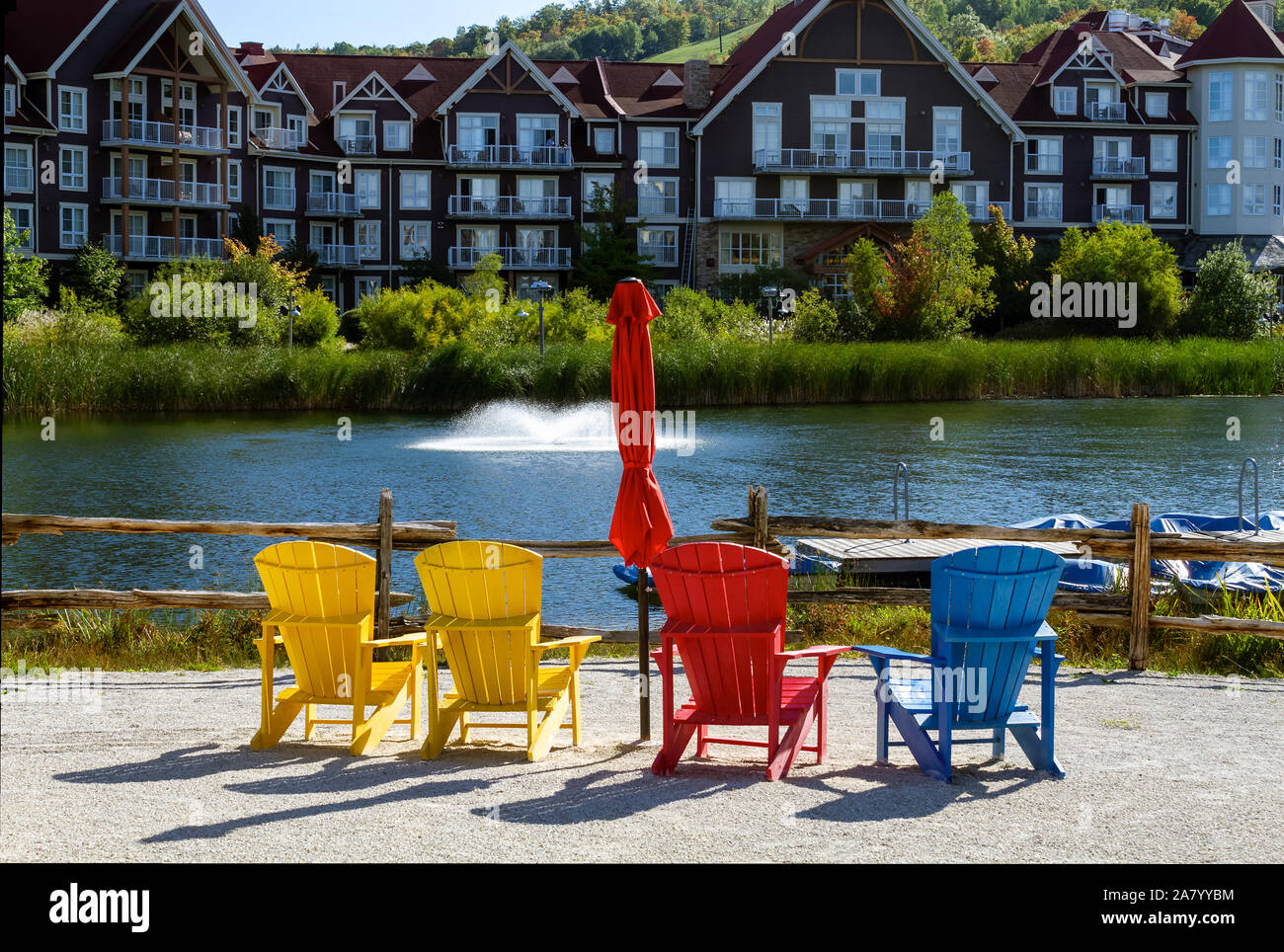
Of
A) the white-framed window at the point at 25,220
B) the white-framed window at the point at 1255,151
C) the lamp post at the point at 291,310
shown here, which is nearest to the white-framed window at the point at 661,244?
the lamp post at the point at 291,310

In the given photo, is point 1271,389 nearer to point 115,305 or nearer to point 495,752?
point 115,305

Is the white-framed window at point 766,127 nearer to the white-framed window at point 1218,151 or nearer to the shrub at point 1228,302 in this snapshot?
the shrub at point 1228,302

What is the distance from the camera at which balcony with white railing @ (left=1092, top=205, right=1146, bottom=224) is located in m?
59.1

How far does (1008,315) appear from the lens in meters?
52.8

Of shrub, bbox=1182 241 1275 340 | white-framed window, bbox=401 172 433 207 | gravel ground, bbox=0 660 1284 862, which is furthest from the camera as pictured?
white-framed window, bbox=401 172 433 207

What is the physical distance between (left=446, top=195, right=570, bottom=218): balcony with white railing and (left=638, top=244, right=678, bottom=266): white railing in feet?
11.4

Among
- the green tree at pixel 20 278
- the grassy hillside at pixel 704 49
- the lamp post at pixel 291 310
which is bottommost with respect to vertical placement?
the lamp post at pixel 291 310

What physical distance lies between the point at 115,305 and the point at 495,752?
45.1 meters

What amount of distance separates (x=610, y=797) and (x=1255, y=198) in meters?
61.3

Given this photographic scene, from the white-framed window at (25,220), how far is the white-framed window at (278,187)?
9350 mm

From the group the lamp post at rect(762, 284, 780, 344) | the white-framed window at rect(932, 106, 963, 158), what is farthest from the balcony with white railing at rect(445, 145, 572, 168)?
the white-framed window at rect(932, 106, 963, 158)

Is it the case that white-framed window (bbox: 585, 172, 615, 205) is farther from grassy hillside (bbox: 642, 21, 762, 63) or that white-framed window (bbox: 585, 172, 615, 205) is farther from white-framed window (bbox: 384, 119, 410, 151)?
grassy hillside (bbox: 642, 21, 762, 63)

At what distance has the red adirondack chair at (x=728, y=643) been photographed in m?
6.13

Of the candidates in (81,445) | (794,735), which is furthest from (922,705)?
(81,445)
